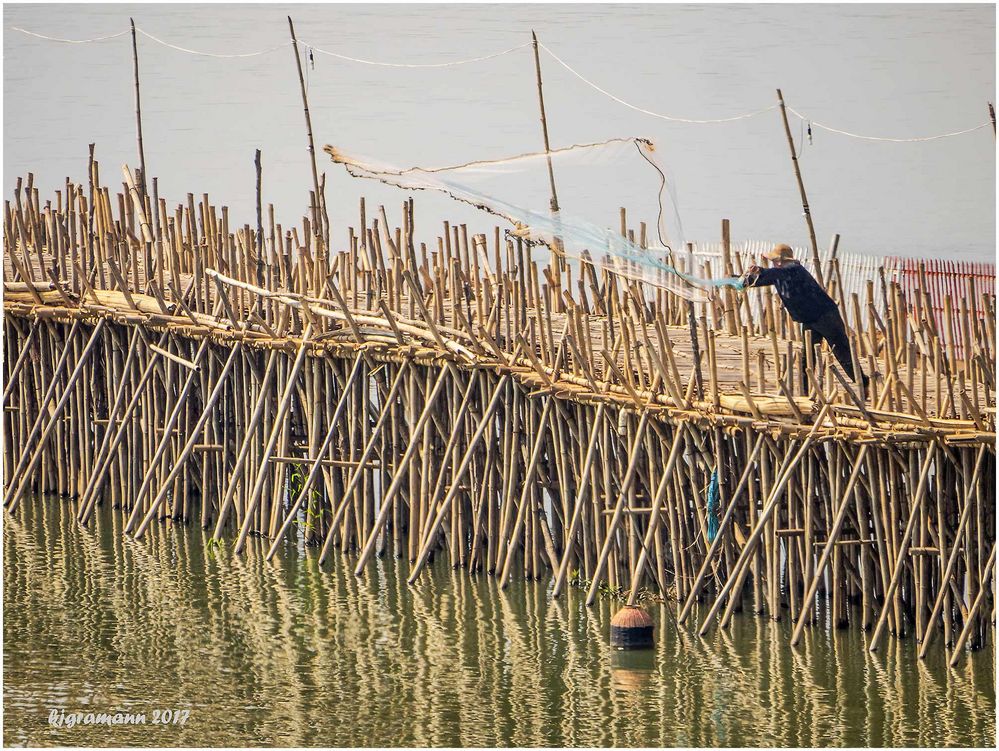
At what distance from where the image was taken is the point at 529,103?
103 feet

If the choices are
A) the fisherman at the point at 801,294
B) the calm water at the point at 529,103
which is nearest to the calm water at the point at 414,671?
the fisherman at the point at 801,294

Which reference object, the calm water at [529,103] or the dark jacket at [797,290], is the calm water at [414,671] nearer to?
the dark jacket at [797,290]

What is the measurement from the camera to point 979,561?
11.4m

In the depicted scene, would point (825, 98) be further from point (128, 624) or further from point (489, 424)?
point (128, 624)

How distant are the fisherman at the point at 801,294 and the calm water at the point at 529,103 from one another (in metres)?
15.2

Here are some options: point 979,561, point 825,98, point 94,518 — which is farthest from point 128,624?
point 825,98

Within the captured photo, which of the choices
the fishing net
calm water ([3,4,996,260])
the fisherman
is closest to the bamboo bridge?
the fisherman

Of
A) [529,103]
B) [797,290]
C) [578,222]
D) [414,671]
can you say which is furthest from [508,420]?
[529,103]

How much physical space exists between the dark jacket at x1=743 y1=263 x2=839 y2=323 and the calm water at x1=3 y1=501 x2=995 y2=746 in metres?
2.01

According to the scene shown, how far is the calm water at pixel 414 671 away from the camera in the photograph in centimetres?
1098

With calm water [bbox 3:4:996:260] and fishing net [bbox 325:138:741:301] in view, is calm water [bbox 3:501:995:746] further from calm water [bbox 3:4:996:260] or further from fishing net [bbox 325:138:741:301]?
calm water [bbox 3:4:996:260]

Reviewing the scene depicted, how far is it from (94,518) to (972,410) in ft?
27.0

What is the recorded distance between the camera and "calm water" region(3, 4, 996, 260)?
28.3 metres

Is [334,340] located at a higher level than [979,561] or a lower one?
higher
